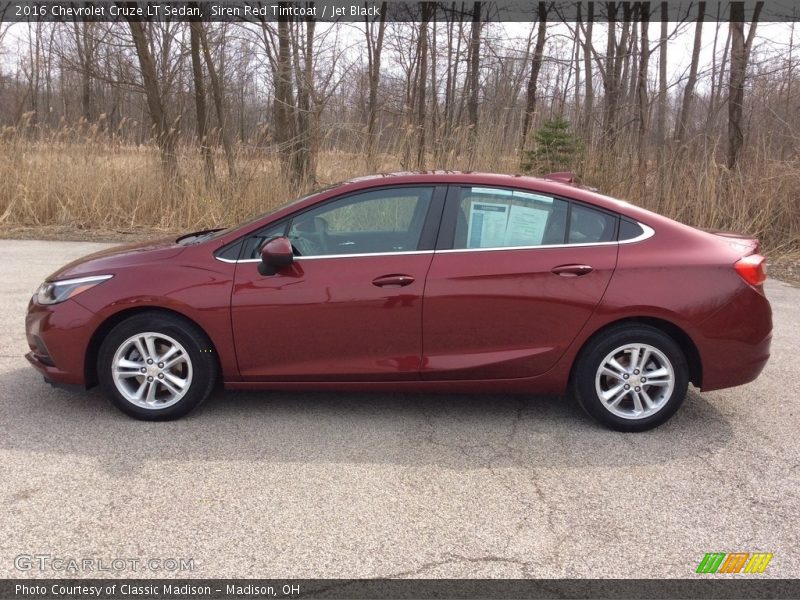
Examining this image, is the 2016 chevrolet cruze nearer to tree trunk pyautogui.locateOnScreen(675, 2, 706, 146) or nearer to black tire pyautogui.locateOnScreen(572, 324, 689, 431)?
black tire pyautogui.locateOnScreen(572, 324, 689, 431)

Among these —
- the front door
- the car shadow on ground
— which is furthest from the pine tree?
the front door

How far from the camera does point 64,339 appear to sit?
4.07 metres

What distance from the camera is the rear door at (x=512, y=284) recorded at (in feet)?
13.1

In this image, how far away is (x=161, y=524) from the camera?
3014 millimetres

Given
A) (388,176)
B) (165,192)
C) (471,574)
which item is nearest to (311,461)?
(471,574)

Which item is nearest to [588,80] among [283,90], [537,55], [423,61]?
Answer: [537,55]

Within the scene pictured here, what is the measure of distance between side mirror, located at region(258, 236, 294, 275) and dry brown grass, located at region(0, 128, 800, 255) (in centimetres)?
734

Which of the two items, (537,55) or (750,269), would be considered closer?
(750,269)

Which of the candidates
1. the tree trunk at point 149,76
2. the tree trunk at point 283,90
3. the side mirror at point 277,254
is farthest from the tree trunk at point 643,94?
the tree trunk at point 149,76

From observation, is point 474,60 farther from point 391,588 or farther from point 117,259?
point 391,588

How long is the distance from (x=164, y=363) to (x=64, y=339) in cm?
62

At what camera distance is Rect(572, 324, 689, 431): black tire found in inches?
158

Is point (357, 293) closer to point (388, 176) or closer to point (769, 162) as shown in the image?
point (388, 176)
